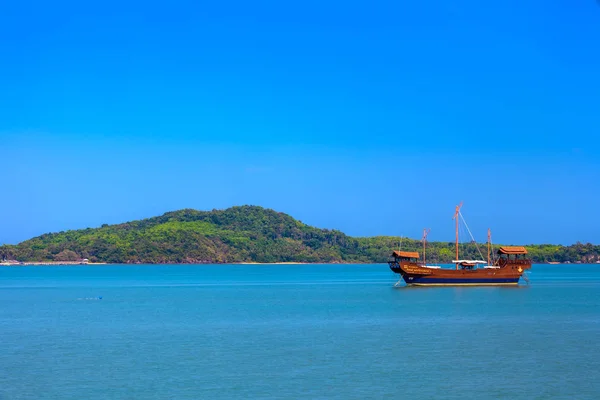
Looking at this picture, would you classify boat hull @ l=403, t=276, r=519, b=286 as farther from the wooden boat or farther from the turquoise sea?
the turquoise sea

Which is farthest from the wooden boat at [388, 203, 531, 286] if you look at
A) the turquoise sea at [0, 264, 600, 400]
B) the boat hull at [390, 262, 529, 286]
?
the turquoise sea at [0, 264, 600, 400]

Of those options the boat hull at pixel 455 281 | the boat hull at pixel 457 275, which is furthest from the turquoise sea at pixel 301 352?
the boat hull at pixel 455 281

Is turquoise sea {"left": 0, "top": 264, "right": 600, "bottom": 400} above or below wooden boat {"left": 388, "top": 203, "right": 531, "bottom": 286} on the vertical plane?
below

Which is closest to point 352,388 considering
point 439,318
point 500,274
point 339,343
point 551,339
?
point 339,343

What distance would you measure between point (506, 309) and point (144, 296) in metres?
36.5

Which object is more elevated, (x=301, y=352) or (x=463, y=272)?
(x=463, y=272)

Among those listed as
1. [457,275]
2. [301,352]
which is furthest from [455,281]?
[301,352]

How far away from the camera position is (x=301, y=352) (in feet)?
120

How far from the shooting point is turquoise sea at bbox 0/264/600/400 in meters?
28.5

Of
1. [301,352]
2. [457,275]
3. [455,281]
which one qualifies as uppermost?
[457,275]

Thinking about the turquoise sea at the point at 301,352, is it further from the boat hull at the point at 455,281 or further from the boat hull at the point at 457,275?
the boat hull at the point at 455,281

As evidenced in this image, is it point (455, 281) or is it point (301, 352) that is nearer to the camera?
point (301, 352)

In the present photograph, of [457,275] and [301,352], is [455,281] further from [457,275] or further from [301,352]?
[301,352]

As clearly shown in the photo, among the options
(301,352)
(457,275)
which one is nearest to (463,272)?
(457,275)
